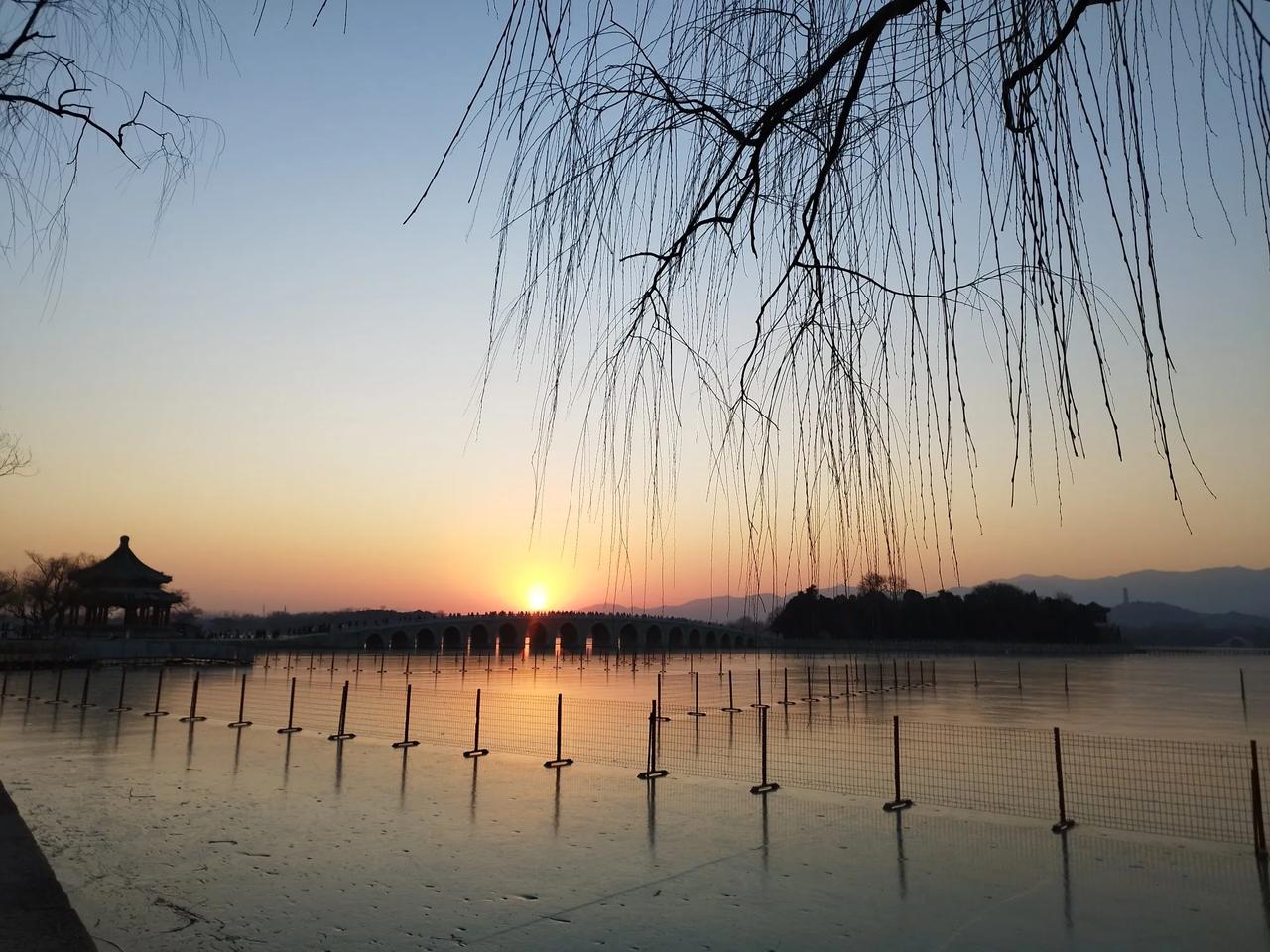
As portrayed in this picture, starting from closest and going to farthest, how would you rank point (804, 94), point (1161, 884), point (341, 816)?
1. point (804, 94)
2. point (1161, 884)
3. point (341, 816)

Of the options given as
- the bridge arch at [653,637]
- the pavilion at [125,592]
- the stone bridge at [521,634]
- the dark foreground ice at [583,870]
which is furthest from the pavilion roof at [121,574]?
the bridge arch at [653,637]

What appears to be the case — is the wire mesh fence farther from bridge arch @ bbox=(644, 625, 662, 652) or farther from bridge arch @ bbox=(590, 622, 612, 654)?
bridge arch @ bbox=(644, 625, 662, 652)

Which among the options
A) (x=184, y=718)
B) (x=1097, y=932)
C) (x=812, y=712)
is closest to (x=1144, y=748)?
(x=812, y=712)

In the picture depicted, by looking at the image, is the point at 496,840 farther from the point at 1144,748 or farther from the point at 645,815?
the point at 1144,748

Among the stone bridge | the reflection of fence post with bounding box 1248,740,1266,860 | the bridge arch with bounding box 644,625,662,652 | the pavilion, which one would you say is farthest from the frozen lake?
→ the bridge arch with bounding box 644,625,662,652

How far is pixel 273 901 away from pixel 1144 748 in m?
20.7

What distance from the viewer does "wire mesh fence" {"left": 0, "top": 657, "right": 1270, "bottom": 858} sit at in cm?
1204

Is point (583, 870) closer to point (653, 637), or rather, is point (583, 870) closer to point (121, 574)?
point (121, 574)

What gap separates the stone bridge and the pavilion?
12.9 metres

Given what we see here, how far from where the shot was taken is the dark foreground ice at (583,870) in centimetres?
651

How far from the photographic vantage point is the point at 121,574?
199 ft

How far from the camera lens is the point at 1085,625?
11681 cm

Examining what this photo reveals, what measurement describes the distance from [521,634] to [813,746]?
106m

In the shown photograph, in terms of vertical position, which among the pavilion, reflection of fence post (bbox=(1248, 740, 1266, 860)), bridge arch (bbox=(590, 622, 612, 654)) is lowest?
bridge arch (bbox=(590, 622, 612, 654))
